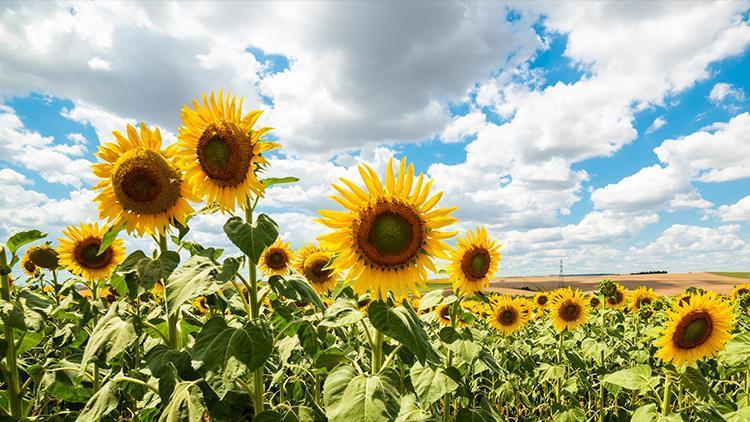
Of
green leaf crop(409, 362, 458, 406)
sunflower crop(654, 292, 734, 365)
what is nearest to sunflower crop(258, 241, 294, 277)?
green leaf crop(409, 362, 458, 406)

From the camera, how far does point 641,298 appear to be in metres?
10.3

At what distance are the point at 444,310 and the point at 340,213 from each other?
180 inches

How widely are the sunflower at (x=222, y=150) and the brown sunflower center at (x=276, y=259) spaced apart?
3637 millimetres

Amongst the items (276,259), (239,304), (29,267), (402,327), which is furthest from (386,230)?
(29,267)

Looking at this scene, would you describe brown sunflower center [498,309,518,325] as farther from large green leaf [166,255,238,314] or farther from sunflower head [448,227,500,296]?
large green leaf [166,255,238,314]

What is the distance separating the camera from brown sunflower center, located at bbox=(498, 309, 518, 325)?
23.7ft

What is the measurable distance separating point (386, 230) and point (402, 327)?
0.73m

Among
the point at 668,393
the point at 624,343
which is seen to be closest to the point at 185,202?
the point at 668,393

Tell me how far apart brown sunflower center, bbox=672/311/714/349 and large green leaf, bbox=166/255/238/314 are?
461 cm

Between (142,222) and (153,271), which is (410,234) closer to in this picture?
(153,271)


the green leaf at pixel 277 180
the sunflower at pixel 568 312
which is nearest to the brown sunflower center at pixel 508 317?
the sunflower at pixel 568 312

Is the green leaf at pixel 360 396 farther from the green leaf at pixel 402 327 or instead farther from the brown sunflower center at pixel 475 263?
the brown sunflower center at pixel 475 263

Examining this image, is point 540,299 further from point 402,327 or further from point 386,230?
point 402,327

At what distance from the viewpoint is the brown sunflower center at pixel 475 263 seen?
183 inches
